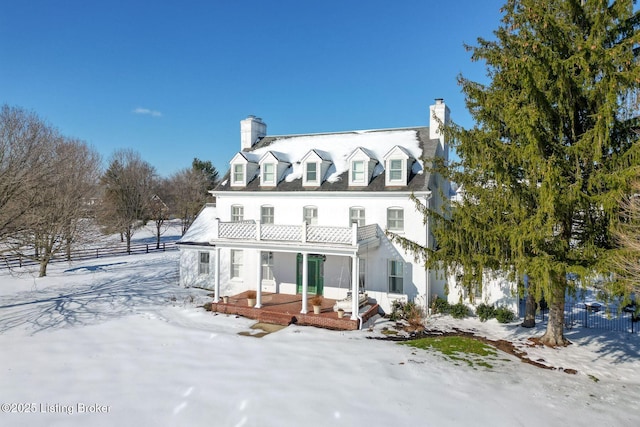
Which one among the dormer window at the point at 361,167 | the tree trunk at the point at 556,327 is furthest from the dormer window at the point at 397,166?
the tree trunk at the point at 556,327

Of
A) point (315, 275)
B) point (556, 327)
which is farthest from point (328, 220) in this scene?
point (556, 327)

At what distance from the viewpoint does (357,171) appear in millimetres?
19172

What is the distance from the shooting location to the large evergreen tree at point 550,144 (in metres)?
10.8

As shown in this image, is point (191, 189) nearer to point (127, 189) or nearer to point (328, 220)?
point (127, 189)

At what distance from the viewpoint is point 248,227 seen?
18344 mm

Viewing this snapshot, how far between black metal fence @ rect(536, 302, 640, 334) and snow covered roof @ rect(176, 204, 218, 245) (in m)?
18.2

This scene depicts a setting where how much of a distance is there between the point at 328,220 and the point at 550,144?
10477mm

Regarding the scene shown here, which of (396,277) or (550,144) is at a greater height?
(550,144)

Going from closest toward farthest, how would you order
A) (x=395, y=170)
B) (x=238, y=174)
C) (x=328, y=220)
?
(x=395, y=170)
(x=328, y=220)
(x=238, y=174)

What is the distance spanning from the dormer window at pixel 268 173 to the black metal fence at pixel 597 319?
48.6 ft

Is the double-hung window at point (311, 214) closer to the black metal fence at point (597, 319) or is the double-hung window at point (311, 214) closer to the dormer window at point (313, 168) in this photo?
the dormer window at point (313, 168)

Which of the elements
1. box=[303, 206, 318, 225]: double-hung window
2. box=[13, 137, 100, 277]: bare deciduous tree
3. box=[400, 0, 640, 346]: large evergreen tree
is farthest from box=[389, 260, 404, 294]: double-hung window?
box=[13, 137, 100, 277]: bare deciduous tree

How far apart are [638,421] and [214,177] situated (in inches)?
2500

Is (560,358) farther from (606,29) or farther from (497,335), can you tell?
(606,29)
